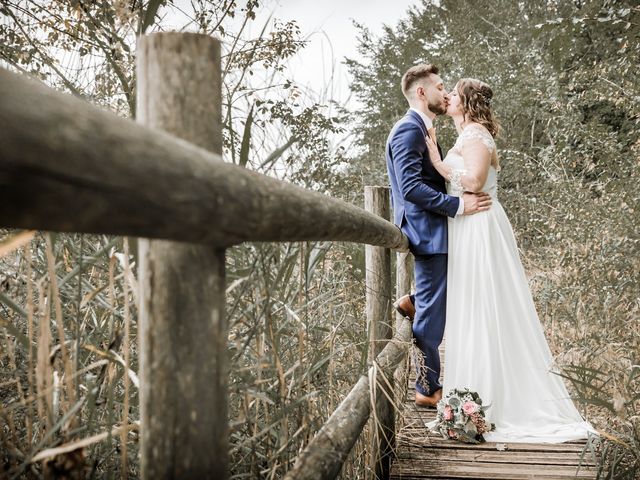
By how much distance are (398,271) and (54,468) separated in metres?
3.59

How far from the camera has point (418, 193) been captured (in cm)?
386

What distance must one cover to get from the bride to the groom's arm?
0.48 ft

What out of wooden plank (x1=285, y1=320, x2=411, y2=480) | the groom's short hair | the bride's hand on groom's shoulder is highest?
the groom's short hair

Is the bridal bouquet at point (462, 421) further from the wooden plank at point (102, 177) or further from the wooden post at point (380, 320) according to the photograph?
the wooden plank at point (102, 177)

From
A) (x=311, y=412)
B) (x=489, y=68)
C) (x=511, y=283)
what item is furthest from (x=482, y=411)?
(x=489, y=68)

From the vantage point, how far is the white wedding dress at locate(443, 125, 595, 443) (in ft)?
11.7

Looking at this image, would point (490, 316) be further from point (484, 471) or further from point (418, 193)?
point (484, 471)

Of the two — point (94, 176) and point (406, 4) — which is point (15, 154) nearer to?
point (94, 176)

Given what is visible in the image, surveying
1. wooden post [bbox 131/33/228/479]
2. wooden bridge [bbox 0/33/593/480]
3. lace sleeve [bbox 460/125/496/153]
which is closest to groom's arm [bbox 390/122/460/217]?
lace sleeve [bbox 460/125/496/153]

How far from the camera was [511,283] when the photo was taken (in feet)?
12.8

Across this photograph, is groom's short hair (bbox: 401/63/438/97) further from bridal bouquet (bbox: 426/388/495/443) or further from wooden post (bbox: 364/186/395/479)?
bridal bouquet (bbox: 426/388/495/443)

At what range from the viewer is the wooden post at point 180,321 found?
952mm

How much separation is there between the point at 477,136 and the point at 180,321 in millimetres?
3361

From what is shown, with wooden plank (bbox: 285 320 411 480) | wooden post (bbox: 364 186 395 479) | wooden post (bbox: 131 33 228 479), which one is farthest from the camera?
wooden post (bbox: 364 186 395 479)
